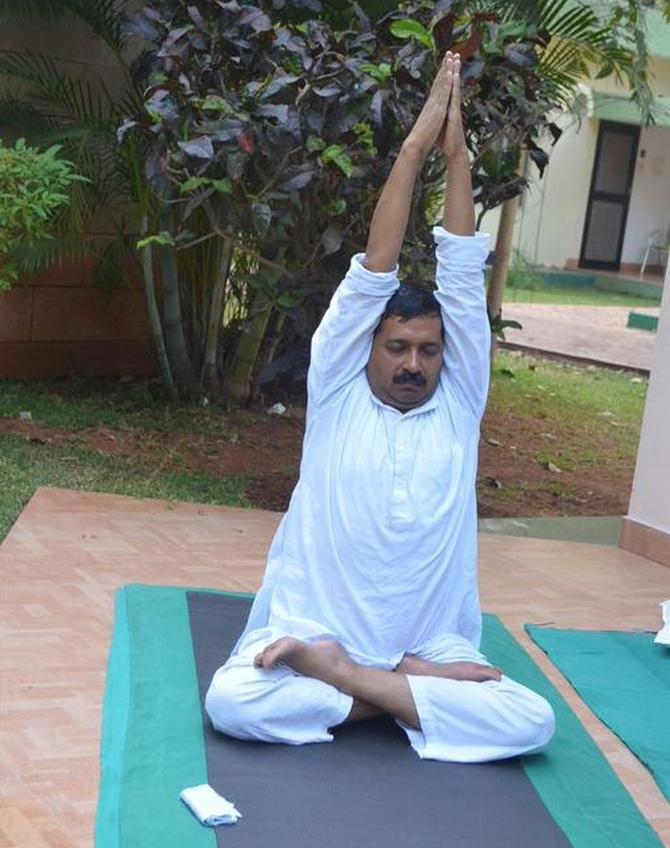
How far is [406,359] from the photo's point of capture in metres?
3.73

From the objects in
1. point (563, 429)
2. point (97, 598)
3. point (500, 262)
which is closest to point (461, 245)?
point (97, 598)

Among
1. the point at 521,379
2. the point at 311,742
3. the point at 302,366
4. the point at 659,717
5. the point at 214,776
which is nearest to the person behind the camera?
the point at 214,776

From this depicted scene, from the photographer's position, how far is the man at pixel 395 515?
3629mm

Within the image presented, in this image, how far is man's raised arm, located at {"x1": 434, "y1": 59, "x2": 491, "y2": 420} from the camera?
367 centimetres

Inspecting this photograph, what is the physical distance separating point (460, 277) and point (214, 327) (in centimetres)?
461

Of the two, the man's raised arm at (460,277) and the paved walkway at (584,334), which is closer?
the man's raised arm at (460,277)

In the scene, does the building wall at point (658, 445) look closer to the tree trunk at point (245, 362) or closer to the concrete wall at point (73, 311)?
the tree trunk at point (245, 362)

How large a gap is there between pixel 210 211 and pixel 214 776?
131 inches

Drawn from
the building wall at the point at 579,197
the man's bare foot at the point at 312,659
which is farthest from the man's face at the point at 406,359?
the building wall at the point at 579,197

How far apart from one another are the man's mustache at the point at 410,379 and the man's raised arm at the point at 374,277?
0.38 ft

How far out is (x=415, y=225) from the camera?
627 centimetres

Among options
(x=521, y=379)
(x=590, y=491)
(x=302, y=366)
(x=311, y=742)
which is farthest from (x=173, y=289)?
(x=311, y=742)

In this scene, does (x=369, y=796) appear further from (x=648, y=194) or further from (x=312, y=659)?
(x=648, y=194)

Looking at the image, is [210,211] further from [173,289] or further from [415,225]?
[173,289]
